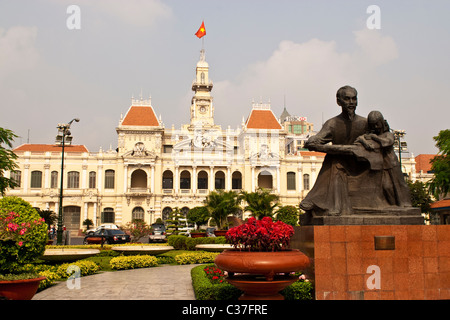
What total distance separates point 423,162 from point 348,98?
62.5 m

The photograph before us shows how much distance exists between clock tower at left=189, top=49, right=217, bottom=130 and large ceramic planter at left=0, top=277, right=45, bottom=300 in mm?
51563

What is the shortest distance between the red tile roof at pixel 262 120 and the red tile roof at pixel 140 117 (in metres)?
13.0

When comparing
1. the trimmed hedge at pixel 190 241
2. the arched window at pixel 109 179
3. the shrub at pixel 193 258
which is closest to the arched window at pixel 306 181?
the arched window at pixel 109 179

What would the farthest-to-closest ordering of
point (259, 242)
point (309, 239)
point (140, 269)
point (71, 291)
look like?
point (140, 269) → point (71, 291) → point (309, 239) → point (259, 242)

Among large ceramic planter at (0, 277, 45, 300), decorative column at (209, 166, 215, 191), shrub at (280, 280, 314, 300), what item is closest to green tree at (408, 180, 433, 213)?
decorative column at (209, 166, 215, 191)

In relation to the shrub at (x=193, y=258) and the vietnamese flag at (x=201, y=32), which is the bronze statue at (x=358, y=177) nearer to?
the shrub at (x=193, y=258)

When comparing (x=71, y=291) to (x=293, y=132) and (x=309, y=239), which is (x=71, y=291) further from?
(x=293, y=132)

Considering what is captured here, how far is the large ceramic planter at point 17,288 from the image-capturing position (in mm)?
7461

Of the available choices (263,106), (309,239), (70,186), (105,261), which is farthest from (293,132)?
(309,239)

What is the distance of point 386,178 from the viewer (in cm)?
755

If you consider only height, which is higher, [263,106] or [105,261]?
[263,106]

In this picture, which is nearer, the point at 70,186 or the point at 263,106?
the point at 70,186

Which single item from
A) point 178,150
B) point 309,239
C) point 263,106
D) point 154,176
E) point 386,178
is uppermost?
point 263,106
